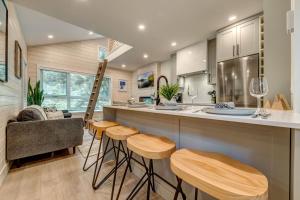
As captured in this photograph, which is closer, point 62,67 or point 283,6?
point 283,6

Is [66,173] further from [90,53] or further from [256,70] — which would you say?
[90,53]

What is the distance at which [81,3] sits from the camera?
87.3 inches

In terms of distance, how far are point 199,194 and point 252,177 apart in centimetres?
69

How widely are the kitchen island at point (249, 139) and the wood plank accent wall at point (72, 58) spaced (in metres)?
5.19

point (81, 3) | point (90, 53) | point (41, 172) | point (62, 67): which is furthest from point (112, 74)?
point (41, 172)

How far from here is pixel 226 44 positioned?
2754 mm

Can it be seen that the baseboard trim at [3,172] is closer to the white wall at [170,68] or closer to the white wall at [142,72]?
the white wall at [170,68]

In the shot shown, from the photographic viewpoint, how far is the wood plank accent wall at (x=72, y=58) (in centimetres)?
469

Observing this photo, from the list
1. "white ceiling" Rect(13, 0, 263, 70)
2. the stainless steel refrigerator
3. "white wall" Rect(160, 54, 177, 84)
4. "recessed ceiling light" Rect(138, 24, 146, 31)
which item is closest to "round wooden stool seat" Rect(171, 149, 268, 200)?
the stainless steel refrigerator

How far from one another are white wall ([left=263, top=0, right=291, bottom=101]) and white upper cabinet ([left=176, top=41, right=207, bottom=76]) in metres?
1.85

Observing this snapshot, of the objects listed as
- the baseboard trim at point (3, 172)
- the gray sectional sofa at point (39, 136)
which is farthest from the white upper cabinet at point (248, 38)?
the baseboard trim at point (3, 172)

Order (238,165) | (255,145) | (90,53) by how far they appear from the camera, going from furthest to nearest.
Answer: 1. (90,53)
2. (255,145)
3. (238,165)

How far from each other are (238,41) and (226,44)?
213 millimetres

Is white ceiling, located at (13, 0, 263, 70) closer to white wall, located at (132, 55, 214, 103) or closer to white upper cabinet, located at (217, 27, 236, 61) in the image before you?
white upper cabinet, located at (217, 27, 236, 61)
